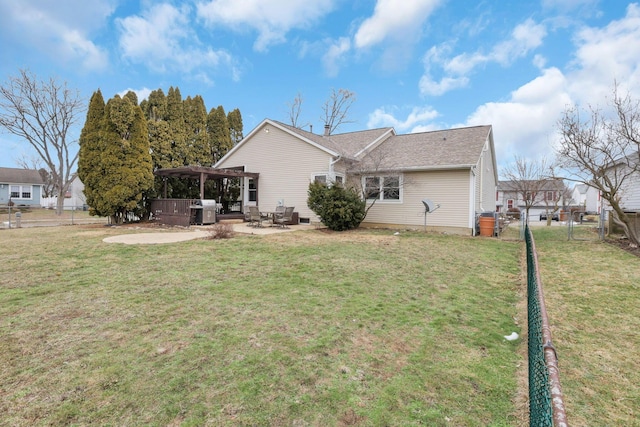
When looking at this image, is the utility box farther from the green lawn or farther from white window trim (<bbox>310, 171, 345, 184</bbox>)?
the green lawn

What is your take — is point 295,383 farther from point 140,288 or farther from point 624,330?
point 624,330

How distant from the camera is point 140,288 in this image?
5020 mm

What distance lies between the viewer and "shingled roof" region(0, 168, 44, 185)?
36156 millimetres

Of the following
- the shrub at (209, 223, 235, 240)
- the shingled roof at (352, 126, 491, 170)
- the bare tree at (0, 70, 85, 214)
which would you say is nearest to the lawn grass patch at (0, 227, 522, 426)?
the shrub at (209, 223, 235, 240)

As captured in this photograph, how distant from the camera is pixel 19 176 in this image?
122ft

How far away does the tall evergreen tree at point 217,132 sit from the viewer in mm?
20328

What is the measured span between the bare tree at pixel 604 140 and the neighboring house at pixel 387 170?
10.0 ft

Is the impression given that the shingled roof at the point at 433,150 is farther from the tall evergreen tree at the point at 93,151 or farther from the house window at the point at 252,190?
the tall evergreen tree at the point at 93,151

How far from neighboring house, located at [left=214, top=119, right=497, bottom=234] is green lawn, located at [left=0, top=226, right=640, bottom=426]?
6760 millimetres

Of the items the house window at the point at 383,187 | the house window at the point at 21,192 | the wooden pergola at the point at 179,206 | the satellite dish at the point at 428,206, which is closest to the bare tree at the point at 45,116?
the house window at the point at 21,192

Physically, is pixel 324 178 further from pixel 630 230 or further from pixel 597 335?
pixel 597 335

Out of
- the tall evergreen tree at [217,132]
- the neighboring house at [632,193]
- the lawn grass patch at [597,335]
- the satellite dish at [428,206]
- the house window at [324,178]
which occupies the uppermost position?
the tall evergreen tree at [217,132]

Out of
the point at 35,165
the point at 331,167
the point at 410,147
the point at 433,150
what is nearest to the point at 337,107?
the point at 410,147

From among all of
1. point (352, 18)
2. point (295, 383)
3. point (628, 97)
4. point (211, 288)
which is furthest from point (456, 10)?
point (295, 383)
